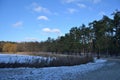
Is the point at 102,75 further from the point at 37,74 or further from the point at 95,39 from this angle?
the point at 95,39

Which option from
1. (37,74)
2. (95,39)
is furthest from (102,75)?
(95,39)

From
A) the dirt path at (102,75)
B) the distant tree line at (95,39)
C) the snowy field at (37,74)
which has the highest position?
the distant tree line at (95,39)

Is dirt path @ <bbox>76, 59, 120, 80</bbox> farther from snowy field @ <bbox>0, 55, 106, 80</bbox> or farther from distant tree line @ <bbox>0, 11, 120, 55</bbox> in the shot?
distant tree line @ <bbox>0, 11, 120, 55</bbox>

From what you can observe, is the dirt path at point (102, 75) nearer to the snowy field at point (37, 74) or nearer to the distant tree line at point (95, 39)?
the snowy field at point (37, 74)

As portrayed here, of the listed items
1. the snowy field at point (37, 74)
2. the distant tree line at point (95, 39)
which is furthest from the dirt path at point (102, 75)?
the distant tree line at point (95, 39)

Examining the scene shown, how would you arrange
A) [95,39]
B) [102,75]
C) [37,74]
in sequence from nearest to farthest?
[37,74] < [102,75] < [95,39]

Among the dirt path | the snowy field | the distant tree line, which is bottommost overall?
the dirt path

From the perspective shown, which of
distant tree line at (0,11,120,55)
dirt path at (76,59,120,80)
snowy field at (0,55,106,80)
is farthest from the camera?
distant tree line at (0,11,120,55)

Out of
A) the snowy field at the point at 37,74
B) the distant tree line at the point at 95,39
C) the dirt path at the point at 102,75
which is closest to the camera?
the snowy field at the point at 37,74

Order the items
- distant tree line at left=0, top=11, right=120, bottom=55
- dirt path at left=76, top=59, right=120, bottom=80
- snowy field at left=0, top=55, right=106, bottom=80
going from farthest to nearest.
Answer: distant tree line at left=0, top=11, right=120, bottom=55 < dirt path at left=76, top=59, right=120, bottom=80 < snowy field at left=0, top=55, right=106, bottom=80

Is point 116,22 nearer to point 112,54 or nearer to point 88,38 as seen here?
point 112,54

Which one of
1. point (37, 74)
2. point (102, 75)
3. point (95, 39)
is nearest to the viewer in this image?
point (37, 74)

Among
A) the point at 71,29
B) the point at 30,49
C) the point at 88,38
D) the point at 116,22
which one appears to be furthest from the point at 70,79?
the point at 30,49

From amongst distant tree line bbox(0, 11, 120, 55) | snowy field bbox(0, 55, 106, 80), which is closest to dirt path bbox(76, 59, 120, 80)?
snowy field bbox(0, 55, 106, 80)
